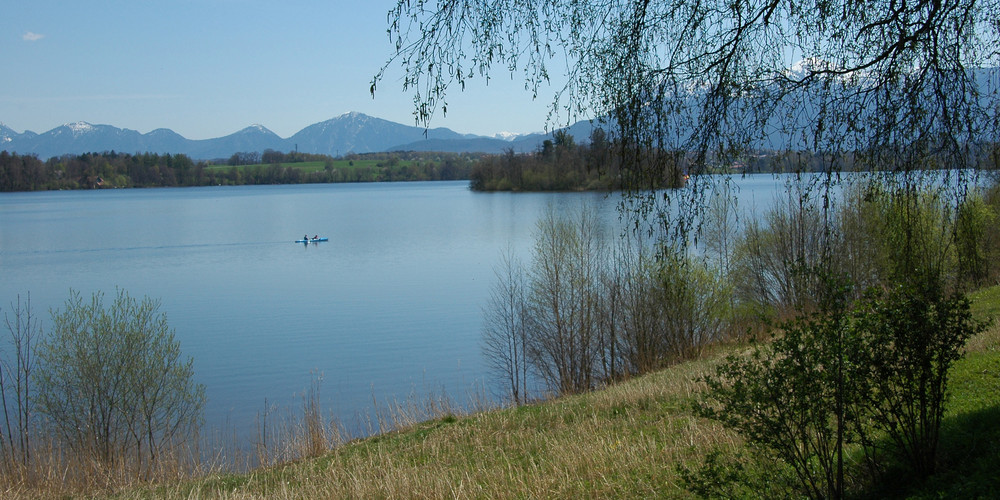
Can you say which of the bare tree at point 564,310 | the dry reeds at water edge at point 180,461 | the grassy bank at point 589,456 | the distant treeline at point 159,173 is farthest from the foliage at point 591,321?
the distant treeline at point 159,173

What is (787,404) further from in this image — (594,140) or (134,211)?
(134,211)

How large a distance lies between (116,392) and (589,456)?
584 inches

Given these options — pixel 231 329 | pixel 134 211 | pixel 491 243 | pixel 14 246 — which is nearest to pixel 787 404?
pixel 231 329

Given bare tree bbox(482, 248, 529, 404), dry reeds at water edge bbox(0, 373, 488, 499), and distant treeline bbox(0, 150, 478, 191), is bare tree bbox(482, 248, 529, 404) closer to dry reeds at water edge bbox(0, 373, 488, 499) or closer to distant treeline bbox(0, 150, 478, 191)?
dry reeds at water edge bbox(0, 373, 488, 499)

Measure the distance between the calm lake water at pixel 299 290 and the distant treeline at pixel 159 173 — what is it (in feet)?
316

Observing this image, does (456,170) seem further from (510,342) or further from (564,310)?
(510,342)

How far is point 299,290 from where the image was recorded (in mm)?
35125

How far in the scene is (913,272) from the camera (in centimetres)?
535

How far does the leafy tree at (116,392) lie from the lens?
17.1 meters

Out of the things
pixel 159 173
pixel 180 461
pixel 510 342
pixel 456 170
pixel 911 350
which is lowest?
pixel 180 461

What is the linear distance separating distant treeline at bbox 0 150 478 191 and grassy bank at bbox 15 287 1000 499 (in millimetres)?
165889

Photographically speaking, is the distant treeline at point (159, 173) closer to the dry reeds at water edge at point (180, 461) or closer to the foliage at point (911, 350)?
the dry reeds at water edge at point (180, 461)

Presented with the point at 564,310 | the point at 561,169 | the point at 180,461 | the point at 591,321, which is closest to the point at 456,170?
the point at 561,169

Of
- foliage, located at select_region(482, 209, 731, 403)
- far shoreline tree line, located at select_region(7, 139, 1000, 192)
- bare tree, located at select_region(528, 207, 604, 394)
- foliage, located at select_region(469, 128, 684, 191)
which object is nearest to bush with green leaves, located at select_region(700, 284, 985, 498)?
far shoreline tree line, located at select_region(7, 139, 1000, 192)
